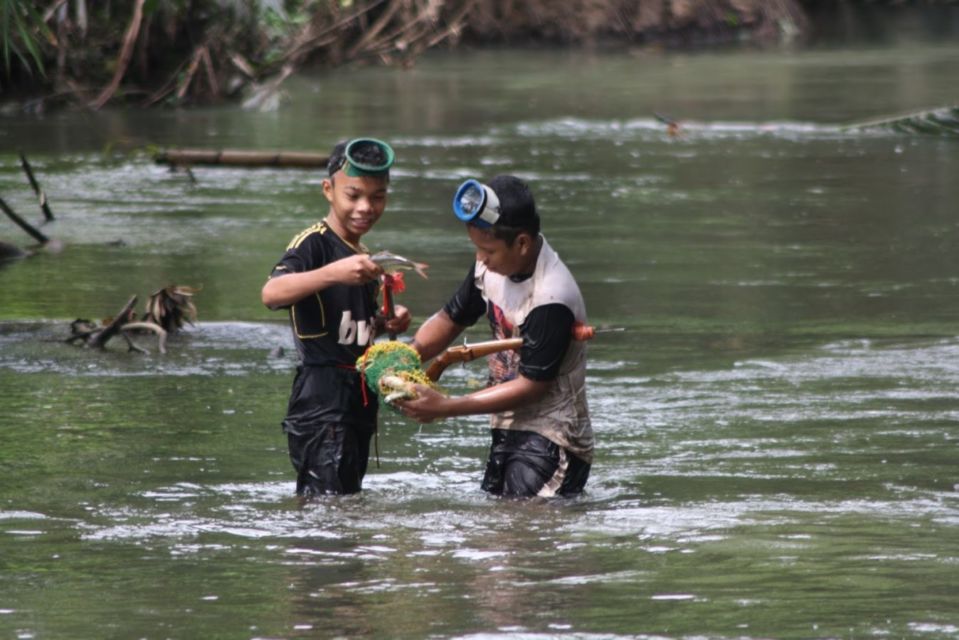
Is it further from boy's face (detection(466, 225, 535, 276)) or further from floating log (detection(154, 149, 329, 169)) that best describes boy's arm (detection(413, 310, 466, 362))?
floating log (detection(154, 149, 329, 169))

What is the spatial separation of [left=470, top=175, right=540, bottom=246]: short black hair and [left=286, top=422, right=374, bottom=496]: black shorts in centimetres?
90

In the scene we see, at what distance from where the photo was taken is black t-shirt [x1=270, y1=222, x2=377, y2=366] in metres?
6.22

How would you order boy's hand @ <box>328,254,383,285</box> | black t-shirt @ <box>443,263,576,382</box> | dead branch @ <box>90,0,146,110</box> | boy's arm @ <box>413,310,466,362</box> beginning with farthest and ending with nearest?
1. dead branch @ <box>90,0,146,110</box>
2. boy's arm @ <box>413,310,466,362</box>
3. black t-shirt @ <box>443,263,576,382</box>
4. boy's hand @ <box>328,254,383,285</box>

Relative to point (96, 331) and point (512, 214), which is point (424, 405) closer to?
point (512, 214)

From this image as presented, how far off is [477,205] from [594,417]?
9.16ft

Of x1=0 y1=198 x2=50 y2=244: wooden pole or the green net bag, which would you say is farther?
x1=0 y1=198 x2=50 y2=244: wooden pole

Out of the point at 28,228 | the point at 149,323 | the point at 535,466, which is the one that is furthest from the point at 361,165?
the point at 28,228

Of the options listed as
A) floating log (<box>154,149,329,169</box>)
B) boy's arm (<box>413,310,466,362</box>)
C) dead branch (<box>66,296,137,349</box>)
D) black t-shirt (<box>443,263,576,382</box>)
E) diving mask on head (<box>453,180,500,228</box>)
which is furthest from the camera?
floating log (<box>154,149,329,169</box>)

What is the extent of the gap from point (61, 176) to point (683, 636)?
1380 cm

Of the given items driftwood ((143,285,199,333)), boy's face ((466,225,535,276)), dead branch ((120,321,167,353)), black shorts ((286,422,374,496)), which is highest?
boy's face ((466,225,535,276))

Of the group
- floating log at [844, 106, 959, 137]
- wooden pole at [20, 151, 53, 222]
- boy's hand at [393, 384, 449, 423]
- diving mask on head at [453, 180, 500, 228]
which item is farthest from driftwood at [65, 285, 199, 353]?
floating log at [844, 106, 959, 137]

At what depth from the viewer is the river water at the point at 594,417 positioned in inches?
209

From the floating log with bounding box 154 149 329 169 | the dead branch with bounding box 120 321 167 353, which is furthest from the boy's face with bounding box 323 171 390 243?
the floating log with bounding box 154 149 329 169

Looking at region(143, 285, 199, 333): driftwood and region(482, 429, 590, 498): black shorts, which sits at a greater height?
region(482, 429, 590, 498): black shorts
